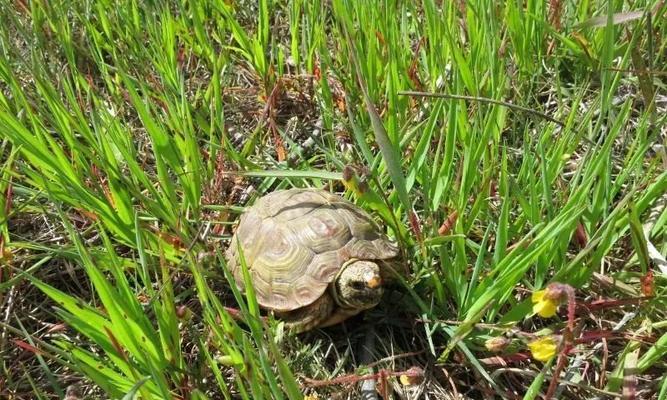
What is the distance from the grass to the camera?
1.55 metres

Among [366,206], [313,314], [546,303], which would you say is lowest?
[313,314]

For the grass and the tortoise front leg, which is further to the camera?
the tortoise front leg

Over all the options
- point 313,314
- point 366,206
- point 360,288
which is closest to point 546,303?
point 360,288

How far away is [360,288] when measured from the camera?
1.67m

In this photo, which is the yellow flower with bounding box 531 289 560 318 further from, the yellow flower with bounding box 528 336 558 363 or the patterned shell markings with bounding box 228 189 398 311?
the patterned shell markings with bounding box 228 189 398 311

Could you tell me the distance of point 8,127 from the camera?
195 centimetres

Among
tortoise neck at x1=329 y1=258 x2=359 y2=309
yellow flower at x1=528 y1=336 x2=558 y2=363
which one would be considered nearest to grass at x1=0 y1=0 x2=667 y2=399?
yellow flower at x1=528 y1=336 x2=558 y2=363

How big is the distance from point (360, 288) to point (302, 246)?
0.21m

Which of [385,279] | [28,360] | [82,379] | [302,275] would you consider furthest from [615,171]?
[28,360]

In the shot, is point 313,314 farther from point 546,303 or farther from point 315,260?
point 546,303

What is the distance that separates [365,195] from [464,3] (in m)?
1.33

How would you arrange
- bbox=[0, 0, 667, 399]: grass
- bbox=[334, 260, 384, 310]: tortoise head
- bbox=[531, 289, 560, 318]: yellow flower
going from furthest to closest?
bbox=[334, 260, 384, 310]: tortoise head < bbox=[0, 0, 667, 399]: grass < bbox=[531, 289, 560, 318]: yellow flower

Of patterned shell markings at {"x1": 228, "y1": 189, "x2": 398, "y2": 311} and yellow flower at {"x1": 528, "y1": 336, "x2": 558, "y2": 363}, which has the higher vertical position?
yellow flower at {"x1": 528, "y1": 336, "x2": 558, "y2": 363}

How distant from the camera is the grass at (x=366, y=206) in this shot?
1.55m
